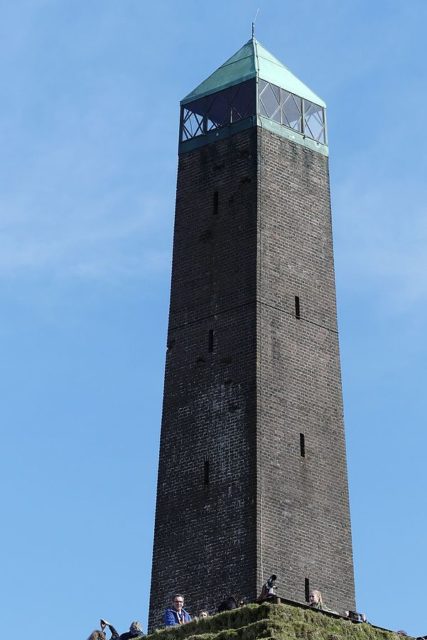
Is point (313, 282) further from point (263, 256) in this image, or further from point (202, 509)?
point (202, 509)

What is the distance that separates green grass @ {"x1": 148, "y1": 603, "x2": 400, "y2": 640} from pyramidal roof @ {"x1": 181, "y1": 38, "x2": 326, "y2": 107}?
22849 millimetres

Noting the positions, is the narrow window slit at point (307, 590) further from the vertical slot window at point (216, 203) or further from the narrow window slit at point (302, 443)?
the vertical slot window at point (216, 203)

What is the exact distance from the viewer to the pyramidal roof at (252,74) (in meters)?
58.8

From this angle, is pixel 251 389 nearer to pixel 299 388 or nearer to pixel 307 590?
pixel 299 388

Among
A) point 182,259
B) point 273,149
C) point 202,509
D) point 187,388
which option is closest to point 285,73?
point 273,149

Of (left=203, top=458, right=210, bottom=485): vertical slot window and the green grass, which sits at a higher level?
(left=203, top=458, right=210, bottom=485): vertical slot window

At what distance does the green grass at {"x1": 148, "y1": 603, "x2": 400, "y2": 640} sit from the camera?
A: 41.5 meters

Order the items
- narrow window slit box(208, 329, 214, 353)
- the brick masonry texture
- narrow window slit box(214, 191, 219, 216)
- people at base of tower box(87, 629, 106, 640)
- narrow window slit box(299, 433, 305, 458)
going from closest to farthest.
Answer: people at base of tower box(87, 629, 106, 640) → the brick masonry texture → narrow window slit box(299, 433, 305, 458) → narrow window slit box(208, 329, 214, 353) → narrow window slit box(214, 191, 219, 216)

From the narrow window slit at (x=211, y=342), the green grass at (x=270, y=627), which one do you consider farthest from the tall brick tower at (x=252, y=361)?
the green grass at (x=270, y=627)

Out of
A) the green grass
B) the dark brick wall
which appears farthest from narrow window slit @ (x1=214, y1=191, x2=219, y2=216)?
the green grass

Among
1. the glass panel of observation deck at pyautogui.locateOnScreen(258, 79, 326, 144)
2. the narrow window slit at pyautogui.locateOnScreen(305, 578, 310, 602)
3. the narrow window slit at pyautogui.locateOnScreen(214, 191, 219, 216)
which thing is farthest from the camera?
the glass panel of observation deck at pyautogui.locateOnScreen(258, 79, 326, 144)

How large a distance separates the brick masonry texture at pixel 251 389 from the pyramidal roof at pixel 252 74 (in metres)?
2.61

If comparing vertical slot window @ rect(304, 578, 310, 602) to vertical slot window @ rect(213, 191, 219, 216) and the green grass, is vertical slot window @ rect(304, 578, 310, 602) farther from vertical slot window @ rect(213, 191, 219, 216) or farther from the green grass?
vertical slot window @ rect(213, 191, 219, 216)

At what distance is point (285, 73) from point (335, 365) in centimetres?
1214
